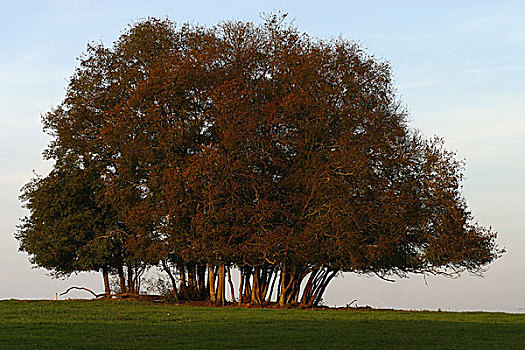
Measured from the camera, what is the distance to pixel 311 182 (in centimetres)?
3781

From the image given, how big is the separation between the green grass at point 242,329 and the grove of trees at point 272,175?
148 inches

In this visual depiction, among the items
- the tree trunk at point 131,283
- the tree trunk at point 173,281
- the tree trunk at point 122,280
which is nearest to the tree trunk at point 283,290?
the tree trunk at point 173,281

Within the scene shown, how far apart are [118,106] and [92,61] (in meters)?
7.07

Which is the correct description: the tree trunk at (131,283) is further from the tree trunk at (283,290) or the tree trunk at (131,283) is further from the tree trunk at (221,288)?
the tree trunk at (283,290)

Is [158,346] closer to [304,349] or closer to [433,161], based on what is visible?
[304,349]

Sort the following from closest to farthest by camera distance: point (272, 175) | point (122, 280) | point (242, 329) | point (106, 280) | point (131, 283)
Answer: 1. point (242, 329)
2. point (272, 175)
3. point (131, 283)
4. point (106, 280)
5. point (122, 280)

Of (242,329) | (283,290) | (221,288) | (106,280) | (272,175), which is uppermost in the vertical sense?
(272,175)

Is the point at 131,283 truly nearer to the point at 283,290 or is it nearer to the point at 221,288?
the point at 221,288

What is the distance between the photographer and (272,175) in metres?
39.4

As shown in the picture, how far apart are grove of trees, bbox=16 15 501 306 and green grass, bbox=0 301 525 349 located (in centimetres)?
376

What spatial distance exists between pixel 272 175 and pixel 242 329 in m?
14.2

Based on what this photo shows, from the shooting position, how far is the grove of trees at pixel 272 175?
37250 millimetres

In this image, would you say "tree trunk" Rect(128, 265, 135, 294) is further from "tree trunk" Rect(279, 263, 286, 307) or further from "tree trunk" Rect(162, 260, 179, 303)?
"tree trunk" Rect(279, 263, 286, 307)

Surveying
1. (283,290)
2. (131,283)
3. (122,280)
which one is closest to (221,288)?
(283,290)
